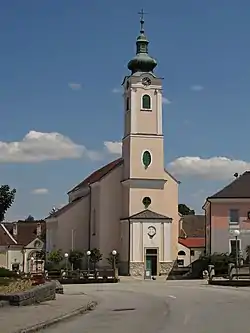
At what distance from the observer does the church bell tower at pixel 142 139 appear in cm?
7344

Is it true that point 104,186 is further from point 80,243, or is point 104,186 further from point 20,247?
point 20,247

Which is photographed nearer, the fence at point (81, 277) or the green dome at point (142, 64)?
the fence at point (81, 277)

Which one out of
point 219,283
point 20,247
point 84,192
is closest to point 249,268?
point 219,283

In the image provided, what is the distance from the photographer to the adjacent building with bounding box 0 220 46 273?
99.5 m

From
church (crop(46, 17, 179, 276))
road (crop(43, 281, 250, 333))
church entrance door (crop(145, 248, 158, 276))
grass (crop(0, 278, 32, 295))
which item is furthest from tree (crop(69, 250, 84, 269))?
road (crop(43, 281, 250, 333))

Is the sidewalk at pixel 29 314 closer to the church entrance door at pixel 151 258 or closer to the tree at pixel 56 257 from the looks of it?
the church entrance door at pixel 151 258

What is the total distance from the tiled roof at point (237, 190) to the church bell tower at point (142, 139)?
6856 mm

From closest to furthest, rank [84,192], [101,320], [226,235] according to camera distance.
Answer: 1. [101,320]
2. [226,235]
3. [84,192]

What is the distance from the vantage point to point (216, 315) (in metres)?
21.8

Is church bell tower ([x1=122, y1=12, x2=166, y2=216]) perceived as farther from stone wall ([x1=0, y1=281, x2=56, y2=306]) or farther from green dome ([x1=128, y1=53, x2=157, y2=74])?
stone wall ([x1=0, y1=281, x2=56, y2=306])

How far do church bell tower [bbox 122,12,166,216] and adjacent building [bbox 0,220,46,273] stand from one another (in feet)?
89.5

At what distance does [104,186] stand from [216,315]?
54039mm

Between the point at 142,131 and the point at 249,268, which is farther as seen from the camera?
the point at 142,131

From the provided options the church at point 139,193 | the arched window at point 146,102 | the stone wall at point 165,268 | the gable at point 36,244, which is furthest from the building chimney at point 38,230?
the arched window at point 146,102
